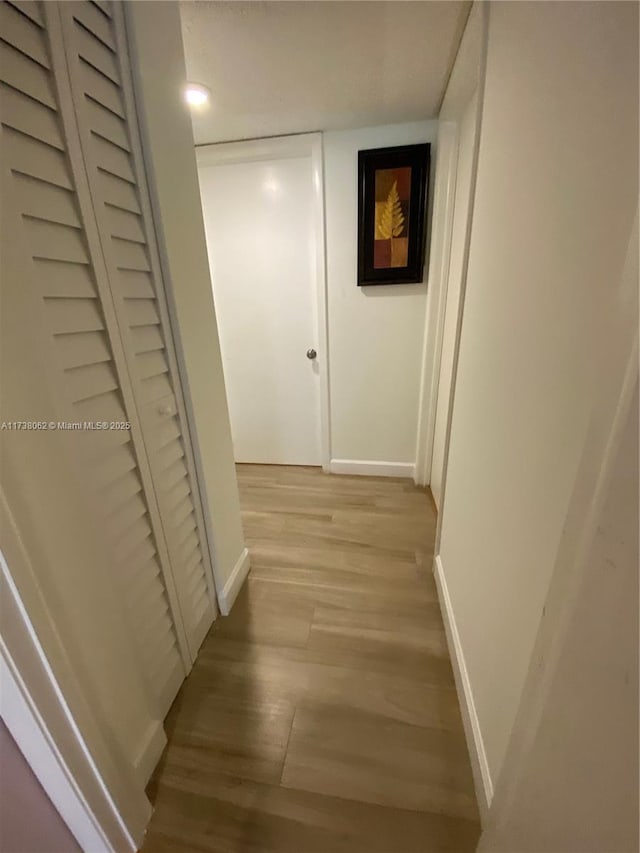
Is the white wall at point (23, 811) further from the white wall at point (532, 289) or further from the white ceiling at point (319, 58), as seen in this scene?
the white ceiling at point (319, 58)

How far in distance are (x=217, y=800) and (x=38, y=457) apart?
3.50 ft

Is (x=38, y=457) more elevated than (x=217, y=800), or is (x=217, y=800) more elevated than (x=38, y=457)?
(x=38, y=457)

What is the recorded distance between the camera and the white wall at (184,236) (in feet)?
3.13

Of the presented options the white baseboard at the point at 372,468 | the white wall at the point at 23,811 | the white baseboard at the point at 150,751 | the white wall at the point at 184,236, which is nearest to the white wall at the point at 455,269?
the white baseboard at the point at 372,468

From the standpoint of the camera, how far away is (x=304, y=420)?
265 centimetres

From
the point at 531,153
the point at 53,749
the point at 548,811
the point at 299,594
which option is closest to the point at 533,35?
the point at 531,153

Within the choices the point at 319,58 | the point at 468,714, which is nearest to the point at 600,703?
the point at 468,714

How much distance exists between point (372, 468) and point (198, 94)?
226 cm

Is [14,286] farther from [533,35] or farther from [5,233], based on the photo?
[533,35]

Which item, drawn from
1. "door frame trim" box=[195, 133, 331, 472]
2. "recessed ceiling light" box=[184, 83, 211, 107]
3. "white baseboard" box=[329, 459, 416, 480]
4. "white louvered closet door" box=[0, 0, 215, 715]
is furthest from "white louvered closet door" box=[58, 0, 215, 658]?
"white baseboard" box=[329, 459, 416, 480]

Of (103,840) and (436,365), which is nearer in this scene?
(103,840)

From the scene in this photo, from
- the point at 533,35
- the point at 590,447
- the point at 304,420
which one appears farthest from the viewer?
the point at 304,420

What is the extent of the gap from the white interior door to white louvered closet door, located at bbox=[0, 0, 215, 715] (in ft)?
4.59

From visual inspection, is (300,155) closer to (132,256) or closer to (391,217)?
(391,217)
